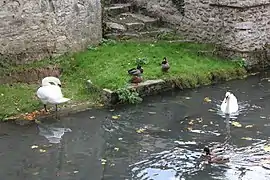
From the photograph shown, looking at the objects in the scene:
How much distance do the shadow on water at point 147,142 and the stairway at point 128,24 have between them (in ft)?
11.1

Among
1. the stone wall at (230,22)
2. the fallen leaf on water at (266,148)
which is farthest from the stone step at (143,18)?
the fallen leaf on water at (266,148)

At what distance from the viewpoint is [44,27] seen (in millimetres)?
12359

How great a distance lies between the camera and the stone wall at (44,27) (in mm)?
11773

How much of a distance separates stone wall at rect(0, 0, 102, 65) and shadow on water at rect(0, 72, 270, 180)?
100 inches

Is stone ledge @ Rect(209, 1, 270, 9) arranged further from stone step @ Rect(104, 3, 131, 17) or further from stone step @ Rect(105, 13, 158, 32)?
stone step @ Rect(104, 3, 131, 17)

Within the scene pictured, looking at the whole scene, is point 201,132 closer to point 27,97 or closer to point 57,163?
point 57,163

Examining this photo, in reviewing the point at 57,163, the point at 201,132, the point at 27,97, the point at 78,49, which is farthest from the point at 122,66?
the point at 57,163

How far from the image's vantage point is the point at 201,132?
380 inches

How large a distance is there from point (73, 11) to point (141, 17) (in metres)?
3.16

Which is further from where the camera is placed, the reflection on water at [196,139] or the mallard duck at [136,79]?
the mallard duck at [136,79]

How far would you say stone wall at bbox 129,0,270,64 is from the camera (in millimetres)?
13367

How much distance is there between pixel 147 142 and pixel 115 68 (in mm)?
3275

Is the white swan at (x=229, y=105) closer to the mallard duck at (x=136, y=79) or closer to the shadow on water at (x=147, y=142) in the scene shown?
the shadow on water at (x=147, y=142)

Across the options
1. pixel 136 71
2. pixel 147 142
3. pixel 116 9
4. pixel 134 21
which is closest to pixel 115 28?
pixel 134 21
